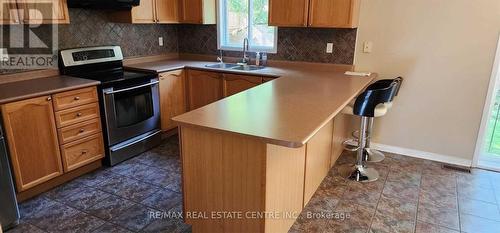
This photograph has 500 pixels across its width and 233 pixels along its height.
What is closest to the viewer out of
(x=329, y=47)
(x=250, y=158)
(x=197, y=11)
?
(x=250, y=158)

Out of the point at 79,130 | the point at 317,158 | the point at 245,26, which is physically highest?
the point at 245,26

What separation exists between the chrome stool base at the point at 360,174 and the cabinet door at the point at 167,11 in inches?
106

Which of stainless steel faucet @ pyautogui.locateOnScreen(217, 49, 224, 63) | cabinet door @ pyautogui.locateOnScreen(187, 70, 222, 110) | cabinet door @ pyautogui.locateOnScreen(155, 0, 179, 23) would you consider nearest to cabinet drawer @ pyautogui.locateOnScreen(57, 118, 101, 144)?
cabinet door @ pyautogui.locateOnScreen(187, 70, 222, 110)

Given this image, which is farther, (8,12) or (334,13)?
(334,13)

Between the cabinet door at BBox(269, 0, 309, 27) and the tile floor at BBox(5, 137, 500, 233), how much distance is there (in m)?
1.57

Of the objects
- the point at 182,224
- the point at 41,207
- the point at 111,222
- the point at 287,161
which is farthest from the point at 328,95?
the point at 41,207

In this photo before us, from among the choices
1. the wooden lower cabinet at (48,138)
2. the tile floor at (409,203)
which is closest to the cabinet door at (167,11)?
the wooden lower cabinet at (48,138)

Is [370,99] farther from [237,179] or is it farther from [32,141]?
[32,141]

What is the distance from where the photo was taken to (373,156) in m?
3.46

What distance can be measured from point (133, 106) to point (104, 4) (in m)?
1.03

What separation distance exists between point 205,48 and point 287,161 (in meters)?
2.91

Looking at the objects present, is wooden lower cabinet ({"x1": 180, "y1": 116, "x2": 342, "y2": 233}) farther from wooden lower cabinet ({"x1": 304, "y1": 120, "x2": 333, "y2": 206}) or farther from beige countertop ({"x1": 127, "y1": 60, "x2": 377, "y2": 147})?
wooden lower cabinet ({"x1": 304, "y1": 120, "x2": 333, "y2": 206})

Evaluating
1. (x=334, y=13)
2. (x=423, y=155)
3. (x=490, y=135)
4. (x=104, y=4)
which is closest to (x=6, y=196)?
(x=104, y=4)

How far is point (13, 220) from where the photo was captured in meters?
2.24
